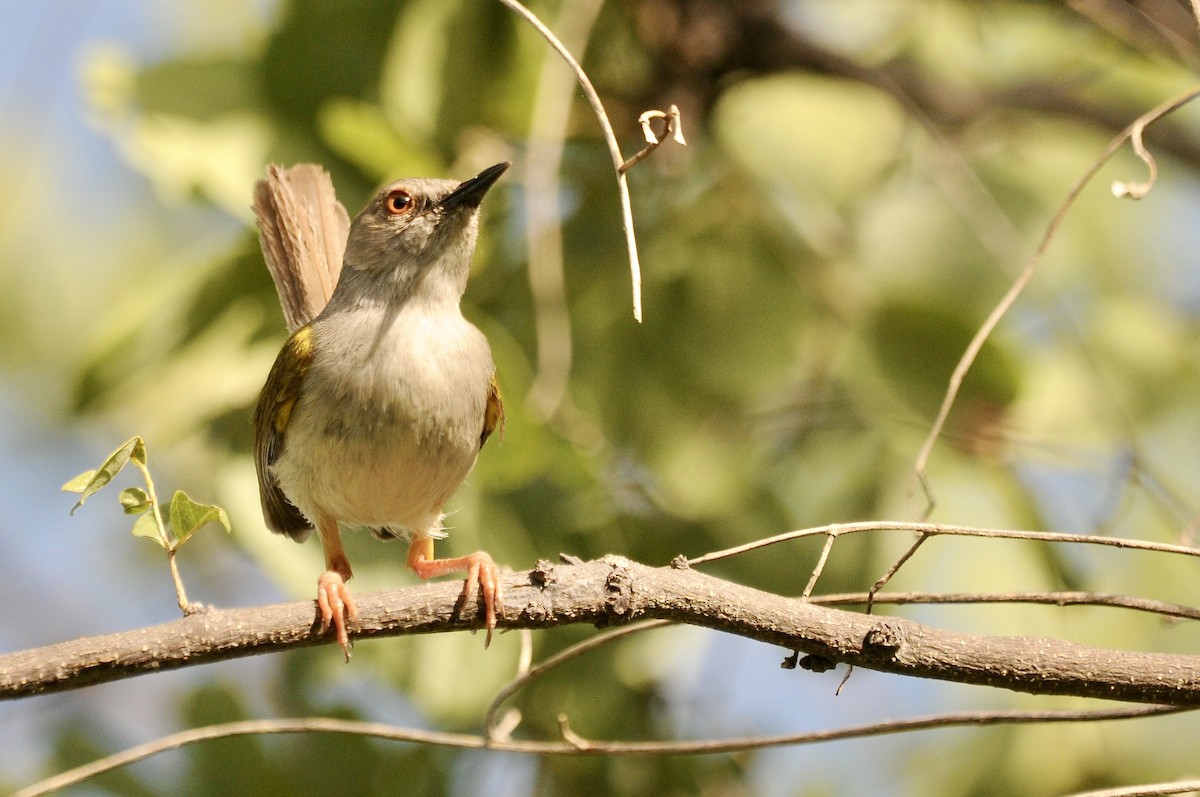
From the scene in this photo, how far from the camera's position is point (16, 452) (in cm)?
544

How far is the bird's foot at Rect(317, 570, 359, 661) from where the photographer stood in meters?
2.18

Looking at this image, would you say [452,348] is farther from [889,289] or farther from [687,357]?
[889,289]

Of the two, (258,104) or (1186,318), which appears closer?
(258,104)

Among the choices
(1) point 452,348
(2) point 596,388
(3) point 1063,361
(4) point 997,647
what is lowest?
(4) point 997,647

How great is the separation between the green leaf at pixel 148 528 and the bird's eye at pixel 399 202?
1.57 m

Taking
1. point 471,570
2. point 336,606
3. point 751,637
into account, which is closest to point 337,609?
point 336,606

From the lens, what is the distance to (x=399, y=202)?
3.53 metres

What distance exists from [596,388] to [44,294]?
250 centimetres

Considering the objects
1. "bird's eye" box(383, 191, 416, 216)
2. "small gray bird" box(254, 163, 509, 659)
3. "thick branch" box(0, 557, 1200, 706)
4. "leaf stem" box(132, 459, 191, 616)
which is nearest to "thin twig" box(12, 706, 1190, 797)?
"thick branch" box(0, 557, 1200, 706)

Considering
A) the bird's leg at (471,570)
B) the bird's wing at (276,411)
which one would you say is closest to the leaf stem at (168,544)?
the bird's leg at (471,570)

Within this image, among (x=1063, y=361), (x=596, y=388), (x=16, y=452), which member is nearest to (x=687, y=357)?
(x=596, y=388)

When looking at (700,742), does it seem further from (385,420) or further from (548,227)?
(548,227)

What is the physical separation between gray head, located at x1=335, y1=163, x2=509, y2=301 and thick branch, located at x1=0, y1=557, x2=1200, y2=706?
1.56 metres

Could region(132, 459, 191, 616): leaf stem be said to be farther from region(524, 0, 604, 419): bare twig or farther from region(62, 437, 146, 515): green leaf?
region(524, 0, 604, 419): bare twig
